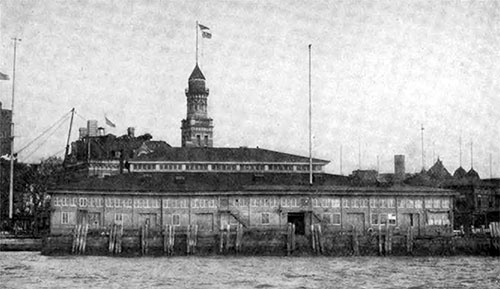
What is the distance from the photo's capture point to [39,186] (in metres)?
111

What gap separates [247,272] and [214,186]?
27922mm

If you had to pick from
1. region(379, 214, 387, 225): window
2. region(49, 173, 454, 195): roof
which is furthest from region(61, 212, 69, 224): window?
region(379, 214, 387, 225): window

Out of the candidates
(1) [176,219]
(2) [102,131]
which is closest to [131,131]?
(2) [102,131]

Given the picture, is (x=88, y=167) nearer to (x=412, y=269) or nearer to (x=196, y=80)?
(x=196, y=80)

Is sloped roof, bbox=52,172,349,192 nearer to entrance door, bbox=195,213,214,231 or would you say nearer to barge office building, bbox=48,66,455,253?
barge office building, bbox=48,66,455,253

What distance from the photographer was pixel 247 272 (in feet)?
171

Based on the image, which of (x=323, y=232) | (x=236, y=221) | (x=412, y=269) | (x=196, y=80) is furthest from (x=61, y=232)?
(x=196, y=80)

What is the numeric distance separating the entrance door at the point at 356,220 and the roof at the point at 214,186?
2215 mm

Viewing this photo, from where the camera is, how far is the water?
Result: 45.3 meters

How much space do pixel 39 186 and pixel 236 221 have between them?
41.6 m

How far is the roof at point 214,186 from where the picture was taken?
7850 cm

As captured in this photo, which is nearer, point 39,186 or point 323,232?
point 323,232

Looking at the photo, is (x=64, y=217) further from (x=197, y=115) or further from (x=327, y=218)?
(x=197, y=115)

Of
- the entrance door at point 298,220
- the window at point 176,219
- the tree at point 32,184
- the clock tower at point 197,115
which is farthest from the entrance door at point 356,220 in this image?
the clock tower at point 197,115
